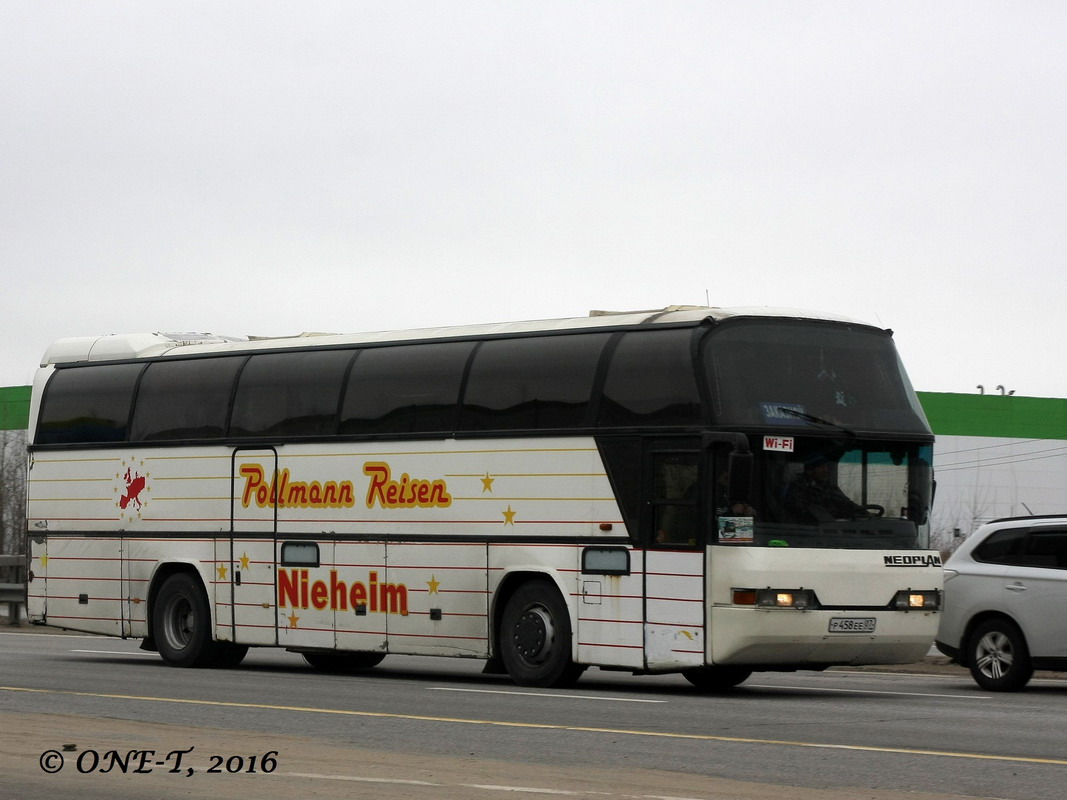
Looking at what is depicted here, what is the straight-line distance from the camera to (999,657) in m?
19.2

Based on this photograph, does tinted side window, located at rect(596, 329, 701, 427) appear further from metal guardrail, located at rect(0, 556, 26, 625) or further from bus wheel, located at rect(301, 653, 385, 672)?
metal guardrail, located at rect(0, 556, 26, 625)

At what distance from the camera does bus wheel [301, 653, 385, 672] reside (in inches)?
888

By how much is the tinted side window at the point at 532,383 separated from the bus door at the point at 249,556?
10.7 feet

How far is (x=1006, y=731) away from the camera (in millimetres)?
14055

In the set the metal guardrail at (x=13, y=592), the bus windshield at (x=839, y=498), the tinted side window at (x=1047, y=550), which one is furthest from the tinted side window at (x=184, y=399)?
the metal guardrail at (x=13, y=592)

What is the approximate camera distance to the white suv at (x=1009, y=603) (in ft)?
61.7

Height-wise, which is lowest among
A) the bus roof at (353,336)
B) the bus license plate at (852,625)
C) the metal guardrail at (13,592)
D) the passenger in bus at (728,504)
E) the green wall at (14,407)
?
the metal guardrail at (13,592)

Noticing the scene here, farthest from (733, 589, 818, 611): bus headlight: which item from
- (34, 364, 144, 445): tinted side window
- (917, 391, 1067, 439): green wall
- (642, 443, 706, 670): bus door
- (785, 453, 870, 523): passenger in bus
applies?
(917, 391, 1067, 439): green wall

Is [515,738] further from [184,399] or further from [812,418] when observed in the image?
[184,399]

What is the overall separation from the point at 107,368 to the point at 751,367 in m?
9.74

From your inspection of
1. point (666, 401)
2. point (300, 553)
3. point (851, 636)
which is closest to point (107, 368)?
point (300, 553)

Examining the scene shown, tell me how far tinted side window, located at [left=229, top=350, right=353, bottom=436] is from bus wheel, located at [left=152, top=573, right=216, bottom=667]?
210 cm

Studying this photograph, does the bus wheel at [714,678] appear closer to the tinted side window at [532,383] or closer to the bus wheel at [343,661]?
the tinted side window at [532,383]

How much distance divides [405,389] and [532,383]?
1892 mm
